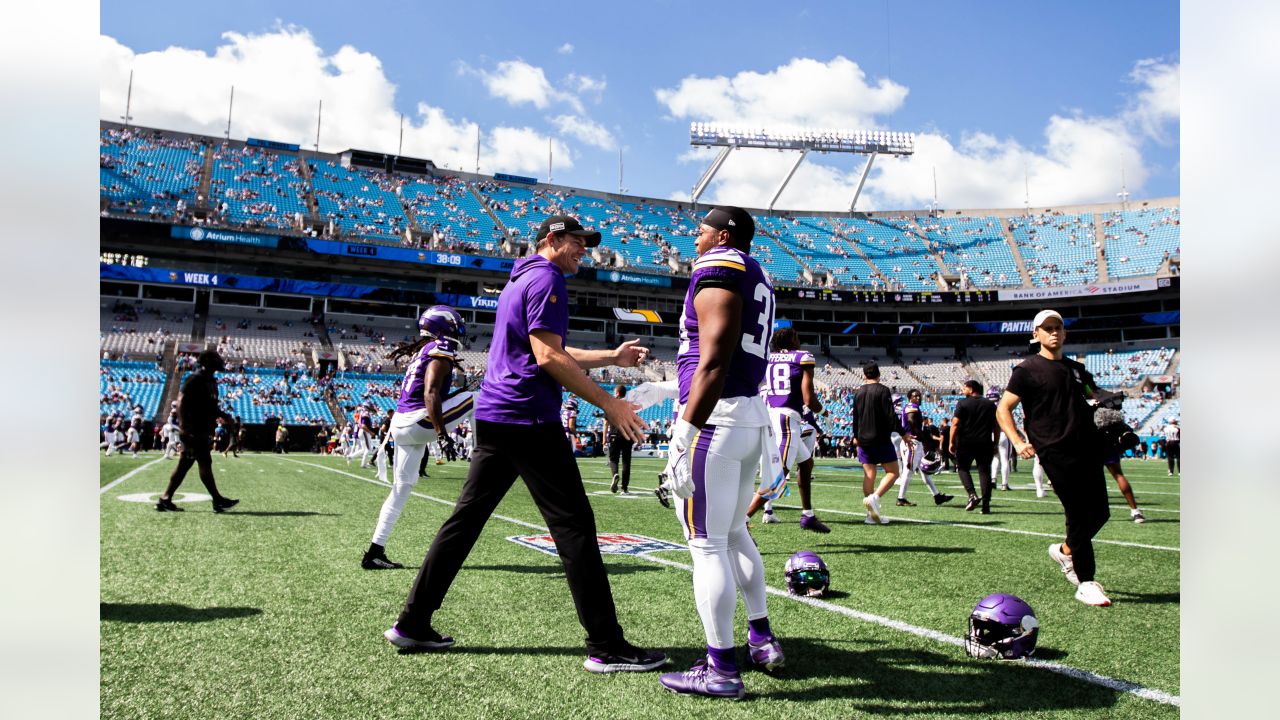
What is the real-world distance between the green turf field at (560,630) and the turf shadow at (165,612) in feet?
0.07

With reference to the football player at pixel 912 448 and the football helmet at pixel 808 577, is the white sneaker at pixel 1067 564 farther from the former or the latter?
the football player at pixel 912 448

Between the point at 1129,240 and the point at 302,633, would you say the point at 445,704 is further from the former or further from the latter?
the point at 1129,240

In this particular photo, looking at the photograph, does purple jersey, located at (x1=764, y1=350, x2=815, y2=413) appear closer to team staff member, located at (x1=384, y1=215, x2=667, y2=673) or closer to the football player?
the football player

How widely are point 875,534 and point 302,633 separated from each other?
6.26 m

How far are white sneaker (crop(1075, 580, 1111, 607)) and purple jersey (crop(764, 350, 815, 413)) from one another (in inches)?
154

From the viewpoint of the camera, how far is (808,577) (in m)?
5.20

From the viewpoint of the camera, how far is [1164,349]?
52.7m

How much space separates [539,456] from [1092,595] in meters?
3.83

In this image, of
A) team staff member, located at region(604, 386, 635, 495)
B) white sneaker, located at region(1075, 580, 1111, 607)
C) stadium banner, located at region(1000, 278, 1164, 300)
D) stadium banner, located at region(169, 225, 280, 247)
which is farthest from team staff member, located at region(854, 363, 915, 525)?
stadium banner, located at region(1000, 278, 1164, 300)

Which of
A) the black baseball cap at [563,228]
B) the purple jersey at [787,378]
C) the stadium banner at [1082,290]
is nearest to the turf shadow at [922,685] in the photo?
the black baseball cap at [563,228]

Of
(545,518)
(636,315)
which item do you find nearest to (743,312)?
(545,518)

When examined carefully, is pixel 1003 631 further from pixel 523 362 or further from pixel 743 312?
pixel 523 362

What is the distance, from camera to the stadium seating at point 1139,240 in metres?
56.6

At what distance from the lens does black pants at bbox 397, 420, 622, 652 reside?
3.72 metres
